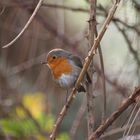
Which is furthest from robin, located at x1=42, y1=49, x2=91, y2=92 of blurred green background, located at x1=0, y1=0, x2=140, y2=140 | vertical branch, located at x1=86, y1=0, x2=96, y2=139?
vertical branch, located at x1=86, y1=0, x2=96, y2=139

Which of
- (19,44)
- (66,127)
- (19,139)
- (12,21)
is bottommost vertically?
(66,127)

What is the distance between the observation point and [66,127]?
5.39m

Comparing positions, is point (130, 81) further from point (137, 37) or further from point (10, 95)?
point (10, 95)

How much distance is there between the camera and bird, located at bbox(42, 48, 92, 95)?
2.98 metres

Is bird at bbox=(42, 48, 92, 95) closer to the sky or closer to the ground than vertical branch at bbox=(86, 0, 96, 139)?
closer to the ground

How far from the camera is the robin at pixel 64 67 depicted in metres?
2.98

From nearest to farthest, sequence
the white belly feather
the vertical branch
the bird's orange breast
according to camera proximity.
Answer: the vertical branch → the white belly feather → the bird's orange breast

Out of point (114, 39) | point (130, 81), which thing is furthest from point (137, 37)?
point (114, 39)

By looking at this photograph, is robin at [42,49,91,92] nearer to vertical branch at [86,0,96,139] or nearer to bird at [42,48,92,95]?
bird at [42,48,92,95]

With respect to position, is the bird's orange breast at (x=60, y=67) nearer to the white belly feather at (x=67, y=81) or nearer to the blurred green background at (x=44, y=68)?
the white belly feather at (x=67, y=81)

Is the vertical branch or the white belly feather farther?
the white belly feather

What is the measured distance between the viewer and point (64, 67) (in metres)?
3.19

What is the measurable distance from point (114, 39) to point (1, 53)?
1.09 meters

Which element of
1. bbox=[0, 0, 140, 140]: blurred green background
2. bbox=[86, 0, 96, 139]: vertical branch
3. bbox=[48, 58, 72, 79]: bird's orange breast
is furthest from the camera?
bbox=[0, 0, 140, 140]: blurred green background
